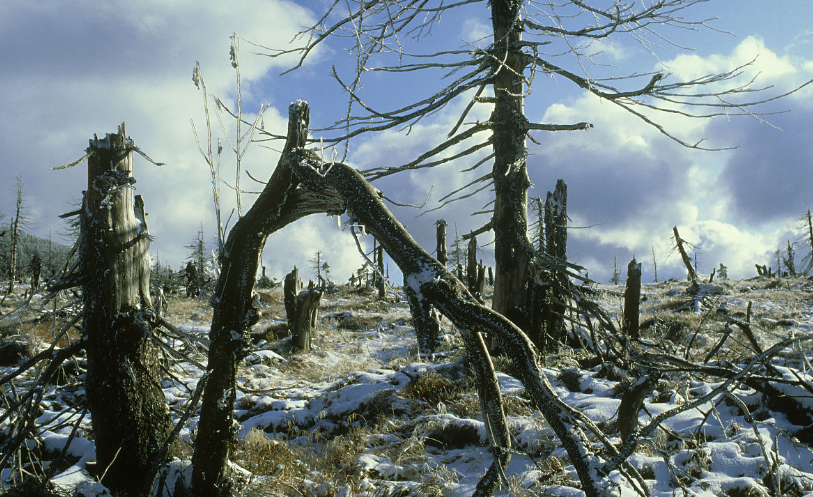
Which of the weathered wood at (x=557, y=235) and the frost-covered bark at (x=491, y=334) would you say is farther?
the weathered wood at (x=557, y=235)

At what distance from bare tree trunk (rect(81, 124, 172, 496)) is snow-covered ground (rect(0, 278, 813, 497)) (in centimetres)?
22

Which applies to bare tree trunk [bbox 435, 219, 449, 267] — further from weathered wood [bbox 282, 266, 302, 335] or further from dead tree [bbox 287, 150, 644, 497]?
dead tree [bbox 287, 150, 644, 497]

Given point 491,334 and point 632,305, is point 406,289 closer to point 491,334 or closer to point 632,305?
point 491,334

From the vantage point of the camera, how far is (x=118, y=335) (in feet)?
11.5

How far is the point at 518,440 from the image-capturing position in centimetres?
459

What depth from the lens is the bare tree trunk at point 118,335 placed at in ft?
11.3

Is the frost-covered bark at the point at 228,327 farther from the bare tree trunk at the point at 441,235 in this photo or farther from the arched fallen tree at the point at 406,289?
the bare tree trunk at the point at 441,235

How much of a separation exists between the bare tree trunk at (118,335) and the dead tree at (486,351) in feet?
8.05

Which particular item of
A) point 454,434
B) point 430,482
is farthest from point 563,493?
point 454,434

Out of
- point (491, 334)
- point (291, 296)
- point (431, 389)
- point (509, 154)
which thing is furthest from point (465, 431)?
point (291, 296)

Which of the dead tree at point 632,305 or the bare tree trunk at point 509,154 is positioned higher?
the bare tree trunk at point 509,154

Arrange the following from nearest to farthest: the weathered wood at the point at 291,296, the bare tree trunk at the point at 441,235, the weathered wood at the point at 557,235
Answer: the weathered wood at the point at 557,235, the weathered wood at the point at 291,296, the bare tree trunk at the point at 441,235

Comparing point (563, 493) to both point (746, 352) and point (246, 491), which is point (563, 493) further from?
point (746, 352)

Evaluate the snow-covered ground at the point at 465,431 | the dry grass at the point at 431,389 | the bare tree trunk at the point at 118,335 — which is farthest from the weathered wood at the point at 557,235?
the bare tree trunk at the point at 118,335
